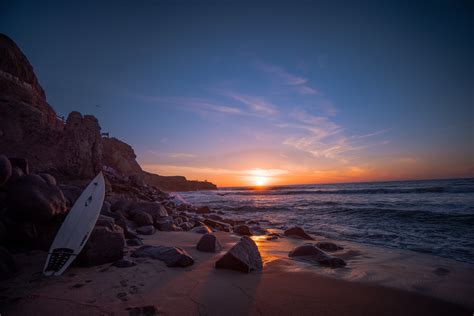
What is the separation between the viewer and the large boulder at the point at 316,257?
3713mm

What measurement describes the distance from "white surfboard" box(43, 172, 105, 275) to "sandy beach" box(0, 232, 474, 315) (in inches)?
5.6

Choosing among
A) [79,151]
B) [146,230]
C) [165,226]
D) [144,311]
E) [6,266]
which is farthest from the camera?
[79,151]

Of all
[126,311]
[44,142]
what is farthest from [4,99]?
[126,311]

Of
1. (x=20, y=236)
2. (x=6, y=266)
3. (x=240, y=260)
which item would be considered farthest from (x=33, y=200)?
(x=240, y=260)

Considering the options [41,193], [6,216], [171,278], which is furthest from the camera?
[41,193]

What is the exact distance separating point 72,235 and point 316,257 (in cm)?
405

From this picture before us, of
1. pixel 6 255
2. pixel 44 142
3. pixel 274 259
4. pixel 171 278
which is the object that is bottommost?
pixel 274 259

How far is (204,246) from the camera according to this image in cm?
434

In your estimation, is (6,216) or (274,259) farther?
(274,259)

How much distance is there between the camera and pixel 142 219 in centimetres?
639

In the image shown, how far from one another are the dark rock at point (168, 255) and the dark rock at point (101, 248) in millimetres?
373

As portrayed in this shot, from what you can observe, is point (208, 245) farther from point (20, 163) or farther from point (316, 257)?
point (20, 163)

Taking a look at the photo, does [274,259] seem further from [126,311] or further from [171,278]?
[126,311]

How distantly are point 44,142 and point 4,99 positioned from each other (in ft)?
11.9
